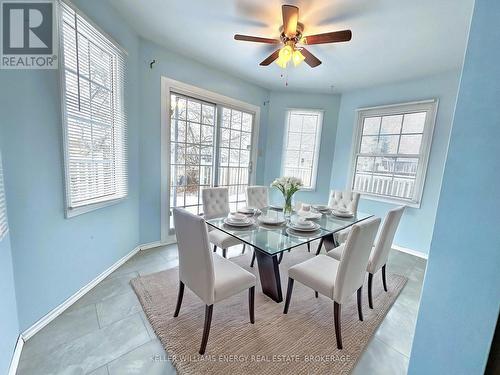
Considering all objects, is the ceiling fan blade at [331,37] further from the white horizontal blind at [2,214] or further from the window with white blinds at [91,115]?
the white horizontal blind at [2,214]

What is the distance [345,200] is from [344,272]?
68.8 inches

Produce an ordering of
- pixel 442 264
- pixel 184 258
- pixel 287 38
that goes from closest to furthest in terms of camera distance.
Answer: pixel 442 264
pixel 184 258
pixel 287 38

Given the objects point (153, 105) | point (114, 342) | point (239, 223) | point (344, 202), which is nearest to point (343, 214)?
point (344, 202)

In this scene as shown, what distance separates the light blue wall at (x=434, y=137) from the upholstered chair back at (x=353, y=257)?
191 centimetres

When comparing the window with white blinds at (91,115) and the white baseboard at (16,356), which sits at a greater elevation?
the window with white blinds at (91,115)

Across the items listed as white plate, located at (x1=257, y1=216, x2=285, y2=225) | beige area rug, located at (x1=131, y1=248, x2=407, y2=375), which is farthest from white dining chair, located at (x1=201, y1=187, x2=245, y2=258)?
beige area rug, located at (x1=131, y1=248, x2=407, y2=375)

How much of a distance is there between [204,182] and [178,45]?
1.90 meters

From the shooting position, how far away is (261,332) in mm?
1587

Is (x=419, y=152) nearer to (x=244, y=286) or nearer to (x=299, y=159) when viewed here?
(x=299, y=159)

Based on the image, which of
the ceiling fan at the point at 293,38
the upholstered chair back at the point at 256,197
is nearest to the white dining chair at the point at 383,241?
the upholstered chair back at the point at 256,197

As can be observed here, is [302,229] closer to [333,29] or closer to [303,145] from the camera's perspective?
[333,29]

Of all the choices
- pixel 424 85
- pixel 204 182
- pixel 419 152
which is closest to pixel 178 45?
pixel 204 182

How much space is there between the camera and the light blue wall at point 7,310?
3.69 ft

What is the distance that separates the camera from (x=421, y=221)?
10.4 ft
